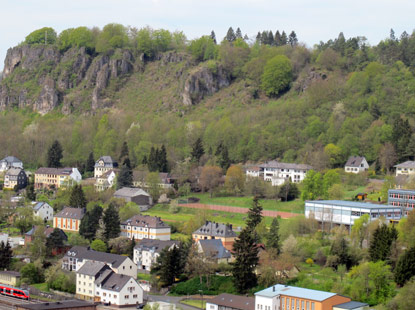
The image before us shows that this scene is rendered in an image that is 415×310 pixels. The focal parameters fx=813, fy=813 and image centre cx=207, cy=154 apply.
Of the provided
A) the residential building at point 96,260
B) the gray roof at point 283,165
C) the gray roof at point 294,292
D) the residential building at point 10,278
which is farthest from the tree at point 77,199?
the gray roof at point 294,292

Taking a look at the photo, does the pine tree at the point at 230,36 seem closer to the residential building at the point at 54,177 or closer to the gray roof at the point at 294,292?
the residential building at the point at 54,177

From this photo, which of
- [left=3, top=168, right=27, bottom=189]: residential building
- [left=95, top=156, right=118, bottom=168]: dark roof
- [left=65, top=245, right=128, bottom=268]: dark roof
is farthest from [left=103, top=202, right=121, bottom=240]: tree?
[left=3, top=168, right=27, bottom=189]: residential building

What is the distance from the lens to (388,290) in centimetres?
5044

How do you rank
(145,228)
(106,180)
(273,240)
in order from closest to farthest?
(273,240)
(145,228)
(106,180)

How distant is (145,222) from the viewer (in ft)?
228

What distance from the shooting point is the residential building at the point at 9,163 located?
10450 centimetres

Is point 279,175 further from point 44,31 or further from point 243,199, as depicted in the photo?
point 44,31

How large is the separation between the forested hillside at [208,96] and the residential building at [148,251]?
2731 cm

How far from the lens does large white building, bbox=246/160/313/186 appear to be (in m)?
84.9

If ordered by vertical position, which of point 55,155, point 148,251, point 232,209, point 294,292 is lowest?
point 294,292

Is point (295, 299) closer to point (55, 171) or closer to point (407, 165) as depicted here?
point (407, 165)

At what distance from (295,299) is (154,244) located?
57.4 feet

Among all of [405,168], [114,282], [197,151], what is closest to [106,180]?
[197,151]

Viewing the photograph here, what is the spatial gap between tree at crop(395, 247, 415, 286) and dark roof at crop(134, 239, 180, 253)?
58.3 feet
